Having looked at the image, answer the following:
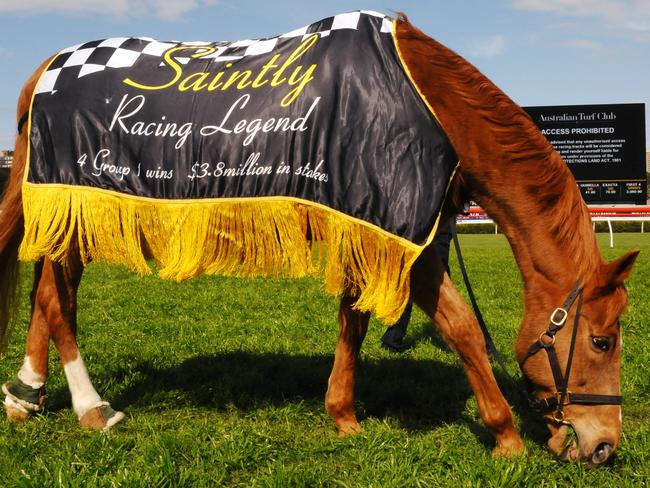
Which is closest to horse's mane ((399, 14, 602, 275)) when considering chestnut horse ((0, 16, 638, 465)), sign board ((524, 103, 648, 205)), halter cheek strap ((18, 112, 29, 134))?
chestnut horse ((0, 16, 638, 465))

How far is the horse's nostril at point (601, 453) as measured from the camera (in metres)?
3.24

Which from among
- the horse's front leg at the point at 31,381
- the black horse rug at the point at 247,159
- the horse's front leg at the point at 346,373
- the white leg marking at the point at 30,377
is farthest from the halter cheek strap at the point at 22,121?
the horse's front leg at the point at 346,373

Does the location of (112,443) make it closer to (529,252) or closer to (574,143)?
(529,252)

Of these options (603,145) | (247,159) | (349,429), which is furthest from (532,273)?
(603,145)

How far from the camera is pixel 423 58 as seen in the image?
3529 millimetres

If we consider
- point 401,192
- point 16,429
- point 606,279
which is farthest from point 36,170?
point 606,279

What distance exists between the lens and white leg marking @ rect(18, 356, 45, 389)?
163 inches

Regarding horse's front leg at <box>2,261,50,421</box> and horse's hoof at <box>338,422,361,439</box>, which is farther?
horse's front leg at <box>2,261,50,421</box>

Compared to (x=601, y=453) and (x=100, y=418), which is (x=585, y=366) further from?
(x=100, y=418)

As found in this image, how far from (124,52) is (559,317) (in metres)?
2.95

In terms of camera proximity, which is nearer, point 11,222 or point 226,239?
point 226,239

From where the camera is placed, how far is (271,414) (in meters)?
4.24

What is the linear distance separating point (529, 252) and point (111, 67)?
2.65 metres

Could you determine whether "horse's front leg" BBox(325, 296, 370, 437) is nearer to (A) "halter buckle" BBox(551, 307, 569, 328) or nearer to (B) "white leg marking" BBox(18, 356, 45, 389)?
(A) "halter buckle" BBox(551, 307, 569, 328)
